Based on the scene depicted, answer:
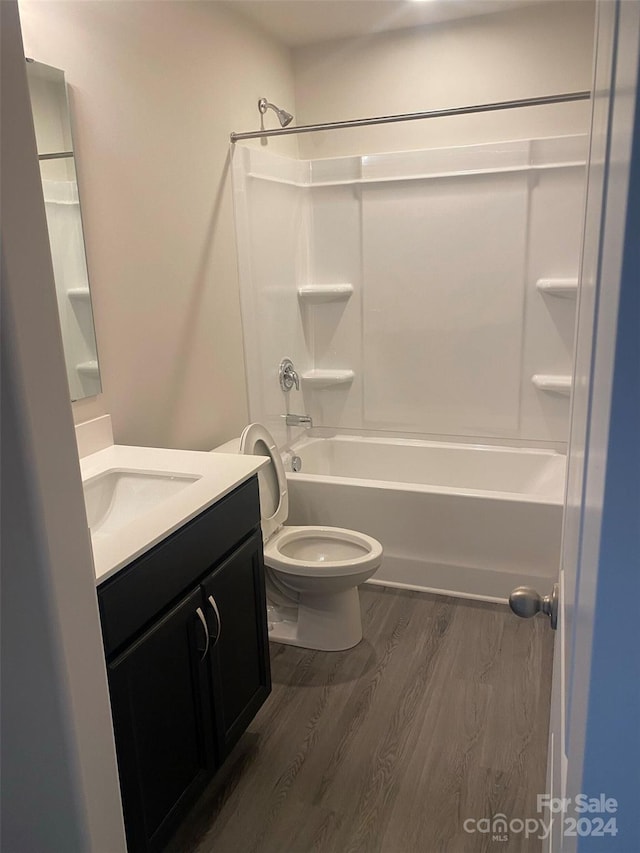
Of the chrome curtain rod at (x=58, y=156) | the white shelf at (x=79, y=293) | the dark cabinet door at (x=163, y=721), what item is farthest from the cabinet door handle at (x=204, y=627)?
the chrome curtain rod at (x=58, y=156)

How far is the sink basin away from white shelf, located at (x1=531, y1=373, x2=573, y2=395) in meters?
2.15

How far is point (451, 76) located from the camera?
10.6 ft

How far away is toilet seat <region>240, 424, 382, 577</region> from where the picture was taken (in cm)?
249

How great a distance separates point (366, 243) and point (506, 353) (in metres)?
0.97

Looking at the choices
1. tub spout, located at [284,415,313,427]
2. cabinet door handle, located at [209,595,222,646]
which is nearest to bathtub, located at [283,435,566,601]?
tub spout, located at [284,415,313,427]

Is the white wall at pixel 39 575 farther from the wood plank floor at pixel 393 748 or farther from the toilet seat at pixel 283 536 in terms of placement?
the toilet seat at pixel 283 536

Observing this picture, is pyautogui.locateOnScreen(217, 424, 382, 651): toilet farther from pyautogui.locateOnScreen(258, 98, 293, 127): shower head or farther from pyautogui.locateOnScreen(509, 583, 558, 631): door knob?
pyautogui.locateOnScreen(258, 98, 293, 127): shower head

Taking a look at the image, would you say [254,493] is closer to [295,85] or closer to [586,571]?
[586,571]

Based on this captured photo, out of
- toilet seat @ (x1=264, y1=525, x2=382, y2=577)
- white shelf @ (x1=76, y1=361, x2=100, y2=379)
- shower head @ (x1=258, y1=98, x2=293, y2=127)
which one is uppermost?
shower head @ (x1=258, y1=98, x2=293, y2=127)

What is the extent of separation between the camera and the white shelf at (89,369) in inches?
81.8

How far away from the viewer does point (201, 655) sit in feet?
5.46

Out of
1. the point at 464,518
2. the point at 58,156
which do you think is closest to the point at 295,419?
the point at 464,518

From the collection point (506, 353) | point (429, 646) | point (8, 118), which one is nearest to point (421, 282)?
point (506, 353)

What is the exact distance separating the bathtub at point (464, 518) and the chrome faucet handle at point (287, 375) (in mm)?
359
